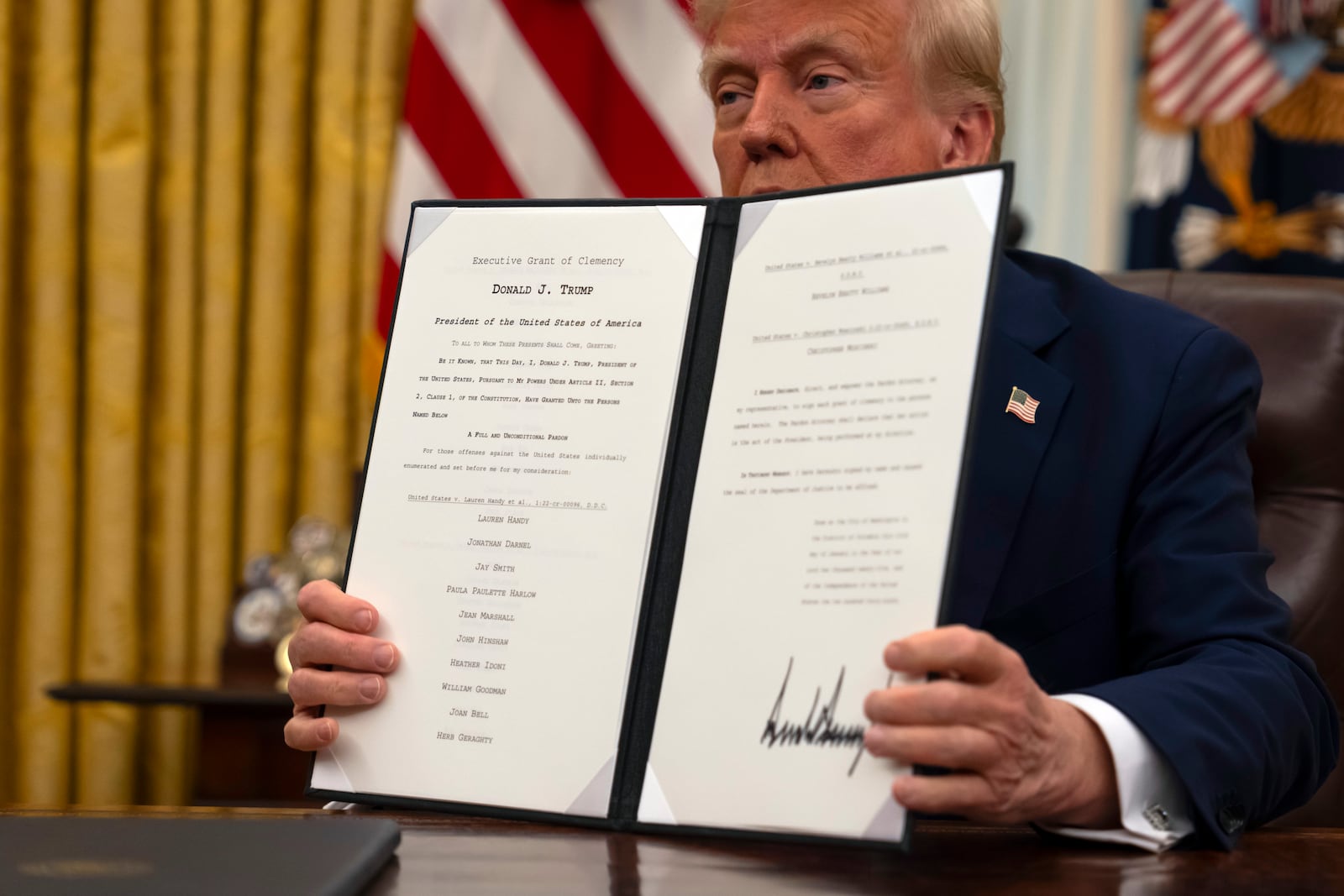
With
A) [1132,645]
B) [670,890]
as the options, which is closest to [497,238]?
[670,890]

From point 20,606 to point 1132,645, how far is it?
82.8 inches

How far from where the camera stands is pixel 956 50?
1397 mm

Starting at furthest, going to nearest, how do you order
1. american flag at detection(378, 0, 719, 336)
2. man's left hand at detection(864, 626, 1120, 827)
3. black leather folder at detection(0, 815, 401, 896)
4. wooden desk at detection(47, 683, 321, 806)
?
american flag at detection(378, 0, 719, 336)
wooden desk at detection(47, 683, 321, 806)
man's left hand at detection(864, 626, 1120, 827)
black leather folder at detection(0, 815, 401, 896)

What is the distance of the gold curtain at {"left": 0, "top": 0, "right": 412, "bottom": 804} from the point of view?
2424 millimetres

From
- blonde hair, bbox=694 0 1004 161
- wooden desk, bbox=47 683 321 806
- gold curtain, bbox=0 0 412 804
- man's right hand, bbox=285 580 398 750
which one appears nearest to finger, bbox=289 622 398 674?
man's right hand, bbox=285 580 398 750

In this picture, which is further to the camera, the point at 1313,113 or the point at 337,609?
the point at 1313,113

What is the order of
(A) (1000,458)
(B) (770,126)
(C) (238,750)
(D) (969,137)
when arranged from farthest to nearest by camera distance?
1. (C) (238,750)
2. (D) (969,137)
3. (B) (770,126)
4. (A) (1000,458)

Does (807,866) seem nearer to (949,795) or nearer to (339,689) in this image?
(949,795)

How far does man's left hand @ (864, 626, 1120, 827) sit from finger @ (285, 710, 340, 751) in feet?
1.25

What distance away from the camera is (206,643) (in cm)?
247

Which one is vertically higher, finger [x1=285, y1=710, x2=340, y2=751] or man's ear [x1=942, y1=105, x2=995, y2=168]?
man's ear [x1=942, y1=105, x2=995, y2=168]

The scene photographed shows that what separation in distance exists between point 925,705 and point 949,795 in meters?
0.07

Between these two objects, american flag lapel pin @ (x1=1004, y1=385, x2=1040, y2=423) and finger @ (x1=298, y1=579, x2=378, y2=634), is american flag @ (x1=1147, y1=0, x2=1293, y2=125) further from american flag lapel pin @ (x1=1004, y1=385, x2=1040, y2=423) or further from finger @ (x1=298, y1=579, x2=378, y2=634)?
finger @ (x1=298, y1=579, x2=378, y2=634)

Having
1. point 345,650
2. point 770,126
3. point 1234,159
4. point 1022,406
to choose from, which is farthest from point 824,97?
point 1234,159
